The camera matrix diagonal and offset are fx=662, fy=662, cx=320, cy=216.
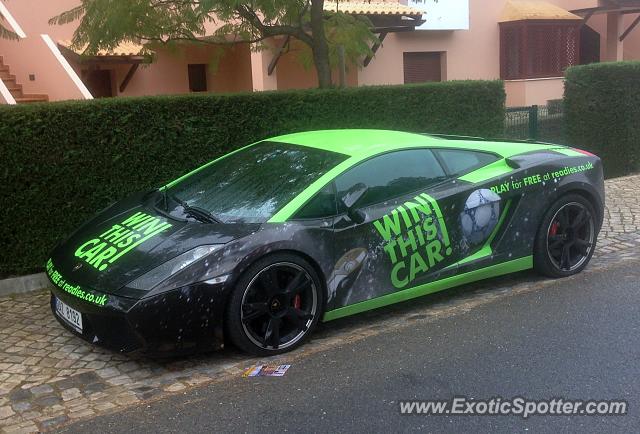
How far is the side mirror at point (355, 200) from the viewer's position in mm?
4578

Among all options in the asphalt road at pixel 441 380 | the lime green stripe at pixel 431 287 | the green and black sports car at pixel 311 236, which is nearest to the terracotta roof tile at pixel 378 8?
the green and black sports car at pixel 311 236

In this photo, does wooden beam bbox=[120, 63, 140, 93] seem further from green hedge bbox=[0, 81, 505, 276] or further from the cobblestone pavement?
the cobblestone pavement

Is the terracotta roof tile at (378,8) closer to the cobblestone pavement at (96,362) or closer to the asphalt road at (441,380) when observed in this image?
the cobblestone pavement at (96,362)

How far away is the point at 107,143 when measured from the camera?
6359mm

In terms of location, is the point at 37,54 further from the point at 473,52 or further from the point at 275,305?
the point at 473,52

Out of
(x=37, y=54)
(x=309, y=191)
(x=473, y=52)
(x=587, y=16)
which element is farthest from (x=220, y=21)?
(x=587, y=16)

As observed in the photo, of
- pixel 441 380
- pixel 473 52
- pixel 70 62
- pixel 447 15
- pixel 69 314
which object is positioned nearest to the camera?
pixel 441 380

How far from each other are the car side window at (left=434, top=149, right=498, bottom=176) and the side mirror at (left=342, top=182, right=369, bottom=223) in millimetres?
839

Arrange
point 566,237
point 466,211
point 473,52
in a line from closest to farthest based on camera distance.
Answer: point 466,211 → point 566,237 → point 473,52

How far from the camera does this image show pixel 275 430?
3416 millimetres

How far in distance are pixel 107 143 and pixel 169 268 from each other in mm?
2809

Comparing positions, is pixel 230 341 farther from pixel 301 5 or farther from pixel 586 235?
pixel 301 5

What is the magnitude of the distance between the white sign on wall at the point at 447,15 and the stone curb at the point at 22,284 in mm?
12743

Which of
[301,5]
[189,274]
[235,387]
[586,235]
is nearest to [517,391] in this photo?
[235,387]
